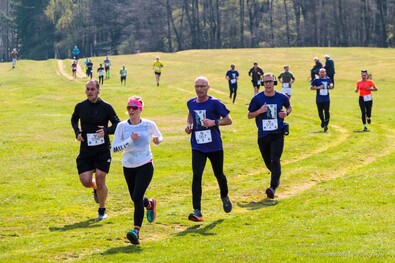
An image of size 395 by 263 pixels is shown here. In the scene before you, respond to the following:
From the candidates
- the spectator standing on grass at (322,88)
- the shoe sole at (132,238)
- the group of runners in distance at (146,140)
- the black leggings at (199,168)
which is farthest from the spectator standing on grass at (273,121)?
the spectator standing on grass at (322,88)

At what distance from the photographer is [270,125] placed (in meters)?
15.3

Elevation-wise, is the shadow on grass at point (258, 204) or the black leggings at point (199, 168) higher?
the black leggings at point (199, 168)

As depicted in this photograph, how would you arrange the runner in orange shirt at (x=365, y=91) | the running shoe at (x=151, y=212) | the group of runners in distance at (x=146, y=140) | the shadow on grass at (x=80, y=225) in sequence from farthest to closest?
the runner in orange shirt at (x=365, y=91) < the shadow on grass at (x=80, y=225) < the running shoe at (x=151, y=212) < the group of runners in distance at (x=146, y=140)

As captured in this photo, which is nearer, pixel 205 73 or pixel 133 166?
pixel 133 166

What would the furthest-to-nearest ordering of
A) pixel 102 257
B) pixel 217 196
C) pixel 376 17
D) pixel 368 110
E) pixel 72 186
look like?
1. pixel 376 17
2. pixel 368 110
3. pixel 72 186
4. pixel 217 196
5. pixel 102 257

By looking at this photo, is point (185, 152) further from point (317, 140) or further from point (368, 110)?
point (368, 110)

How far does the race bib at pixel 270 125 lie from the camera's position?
15273 mm

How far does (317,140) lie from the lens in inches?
1001

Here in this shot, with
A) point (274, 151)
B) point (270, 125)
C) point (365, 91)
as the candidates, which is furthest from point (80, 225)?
point (365, 91)

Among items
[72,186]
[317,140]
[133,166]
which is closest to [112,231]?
[133,166]

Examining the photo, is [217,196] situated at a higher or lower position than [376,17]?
lower

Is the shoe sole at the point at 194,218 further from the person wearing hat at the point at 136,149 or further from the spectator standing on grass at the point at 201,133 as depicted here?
the person wearing hat at the point at 136,149

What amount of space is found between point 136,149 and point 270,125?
14.6 feet

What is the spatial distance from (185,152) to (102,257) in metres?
13.4
